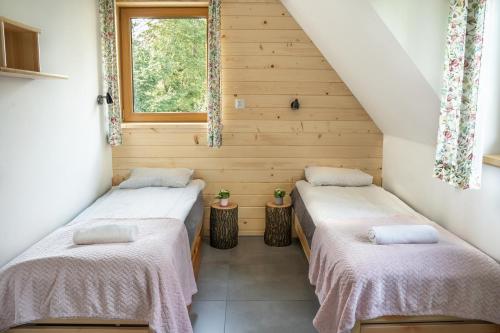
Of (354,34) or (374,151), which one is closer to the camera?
(354,34)

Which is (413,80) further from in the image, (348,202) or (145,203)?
(145,203)

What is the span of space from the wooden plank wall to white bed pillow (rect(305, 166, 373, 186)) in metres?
0.23

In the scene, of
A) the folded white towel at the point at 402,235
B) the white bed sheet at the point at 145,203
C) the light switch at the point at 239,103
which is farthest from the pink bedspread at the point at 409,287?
the light switch at the point at 239,103

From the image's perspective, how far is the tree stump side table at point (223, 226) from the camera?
3633 mm

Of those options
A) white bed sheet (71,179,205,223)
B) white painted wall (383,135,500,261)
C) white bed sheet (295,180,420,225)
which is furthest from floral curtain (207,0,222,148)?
white painted wall (383,135,500,261)

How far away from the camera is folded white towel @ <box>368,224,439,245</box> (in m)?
2.25

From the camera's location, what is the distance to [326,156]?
3.95 meters

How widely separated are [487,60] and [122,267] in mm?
2098

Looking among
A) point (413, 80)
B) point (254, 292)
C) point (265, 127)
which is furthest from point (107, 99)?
point (413, 80)

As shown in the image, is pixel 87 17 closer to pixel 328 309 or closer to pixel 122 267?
pixel 122 267

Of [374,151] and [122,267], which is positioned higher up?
[374,151]

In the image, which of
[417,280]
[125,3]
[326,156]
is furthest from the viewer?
[326,156]

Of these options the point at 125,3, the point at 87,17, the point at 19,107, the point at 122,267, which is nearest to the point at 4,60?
the point at 19,107

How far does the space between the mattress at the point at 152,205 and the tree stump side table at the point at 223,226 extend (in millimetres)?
200
